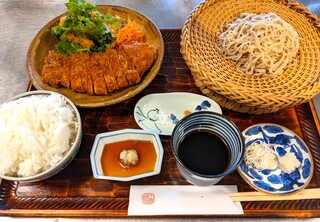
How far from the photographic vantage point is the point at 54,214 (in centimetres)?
158

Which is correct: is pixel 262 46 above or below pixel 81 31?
above

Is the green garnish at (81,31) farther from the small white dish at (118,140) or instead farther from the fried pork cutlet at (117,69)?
the small white dish at (118,140)

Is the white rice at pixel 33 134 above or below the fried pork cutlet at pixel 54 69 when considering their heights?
below

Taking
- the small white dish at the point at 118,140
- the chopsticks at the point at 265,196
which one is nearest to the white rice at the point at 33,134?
the small white dish at the point at 118,140

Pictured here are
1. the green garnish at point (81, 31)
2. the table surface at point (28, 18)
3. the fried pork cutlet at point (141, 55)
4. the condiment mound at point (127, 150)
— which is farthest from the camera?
the table surface at point (28, 18)

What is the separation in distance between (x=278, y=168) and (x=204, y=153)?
1.52 ft

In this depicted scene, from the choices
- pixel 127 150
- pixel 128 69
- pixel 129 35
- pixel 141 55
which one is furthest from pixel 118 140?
pixel 129 35

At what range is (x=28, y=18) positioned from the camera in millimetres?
2801

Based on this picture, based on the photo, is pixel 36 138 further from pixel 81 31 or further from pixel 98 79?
pixel 81 31

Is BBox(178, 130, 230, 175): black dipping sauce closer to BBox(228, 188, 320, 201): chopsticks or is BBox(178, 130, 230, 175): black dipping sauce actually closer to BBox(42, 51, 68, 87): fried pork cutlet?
BBox(228, 188, 320, 201): chopsticks

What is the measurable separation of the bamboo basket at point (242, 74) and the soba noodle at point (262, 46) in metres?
0.05

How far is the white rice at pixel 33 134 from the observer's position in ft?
5.08

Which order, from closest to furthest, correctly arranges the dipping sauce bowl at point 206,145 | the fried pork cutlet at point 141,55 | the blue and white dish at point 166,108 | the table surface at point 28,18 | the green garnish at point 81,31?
the dipping sauce bowl at point 206,145 < the blue and white dish at point 166,108 < the fried pork cutlet at point 141,55 < the green garnish at point 81,31 < the table surface at point 28,18

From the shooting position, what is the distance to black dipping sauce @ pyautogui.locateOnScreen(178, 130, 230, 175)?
4.98 ft
